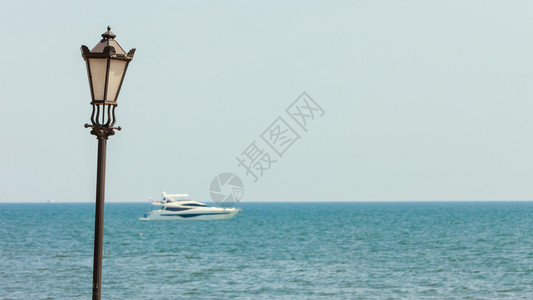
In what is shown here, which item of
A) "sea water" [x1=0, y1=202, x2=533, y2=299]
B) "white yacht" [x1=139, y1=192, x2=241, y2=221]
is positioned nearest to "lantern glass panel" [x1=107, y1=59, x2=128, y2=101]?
"sea water" [x1=0, y1=202, x2=533, y2=299]

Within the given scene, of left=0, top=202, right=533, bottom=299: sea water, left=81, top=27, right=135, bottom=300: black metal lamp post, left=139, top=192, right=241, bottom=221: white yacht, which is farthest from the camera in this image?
left=139, top=192, right=241, bottom=221: white yacht

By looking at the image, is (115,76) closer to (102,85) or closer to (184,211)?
(102,85)

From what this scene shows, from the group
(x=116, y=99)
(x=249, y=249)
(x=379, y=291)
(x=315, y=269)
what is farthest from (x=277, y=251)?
(x=116, y=99)

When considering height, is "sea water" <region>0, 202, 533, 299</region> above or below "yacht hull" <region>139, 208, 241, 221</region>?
below

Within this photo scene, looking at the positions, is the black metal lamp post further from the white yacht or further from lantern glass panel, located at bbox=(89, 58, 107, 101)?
the white yacht

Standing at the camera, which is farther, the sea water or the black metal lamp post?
the sea water

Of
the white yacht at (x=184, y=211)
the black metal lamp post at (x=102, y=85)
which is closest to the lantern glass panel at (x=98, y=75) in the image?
the black metal lamp post at (x=102, y=85)

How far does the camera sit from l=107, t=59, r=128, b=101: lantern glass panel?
661 centimetres

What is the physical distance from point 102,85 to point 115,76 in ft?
0.53

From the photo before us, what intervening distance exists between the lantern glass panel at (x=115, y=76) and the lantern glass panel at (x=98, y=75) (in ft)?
0.22

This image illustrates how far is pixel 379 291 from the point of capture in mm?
31578

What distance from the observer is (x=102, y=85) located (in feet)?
21.7

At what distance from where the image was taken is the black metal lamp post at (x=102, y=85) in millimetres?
6562

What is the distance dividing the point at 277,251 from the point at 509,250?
19880mm
